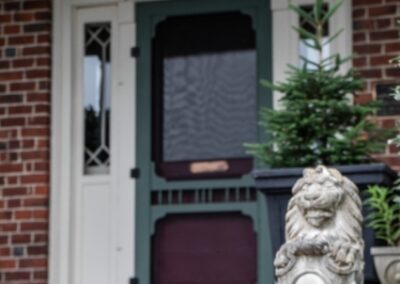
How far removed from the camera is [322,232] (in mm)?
5164

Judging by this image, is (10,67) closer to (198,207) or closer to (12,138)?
(12,138)

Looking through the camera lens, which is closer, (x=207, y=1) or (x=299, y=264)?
(x=299, y=264)

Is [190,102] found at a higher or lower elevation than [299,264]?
higher

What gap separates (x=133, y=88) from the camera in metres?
7.47

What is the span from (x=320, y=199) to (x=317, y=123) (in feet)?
2.33

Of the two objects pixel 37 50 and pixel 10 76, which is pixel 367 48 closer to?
pixel 37 50

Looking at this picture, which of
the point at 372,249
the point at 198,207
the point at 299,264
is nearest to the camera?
the point at 299,264

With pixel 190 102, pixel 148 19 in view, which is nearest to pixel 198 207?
pixel 190 102

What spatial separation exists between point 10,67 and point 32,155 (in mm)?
612

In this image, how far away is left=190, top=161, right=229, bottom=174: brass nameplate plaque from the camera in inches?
286

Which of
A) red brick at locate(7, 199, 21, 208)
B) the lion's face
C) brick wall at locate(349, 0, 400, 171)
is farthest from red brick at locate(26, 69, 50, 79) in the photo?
the lion's face

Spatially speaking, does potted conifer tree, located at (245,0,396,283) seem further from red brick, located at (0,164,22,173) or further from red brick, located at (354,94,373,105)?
red brick, located at (0,164,22,173)

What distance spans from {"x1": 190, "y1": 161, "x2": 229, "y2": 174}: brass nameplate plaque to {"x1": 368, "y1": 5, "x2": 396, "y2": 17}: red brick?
1263 millimetres

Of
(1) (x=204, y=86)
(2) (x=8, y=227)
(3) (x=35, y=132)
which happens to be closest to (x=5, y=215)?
(2) (x=8, y=227)
